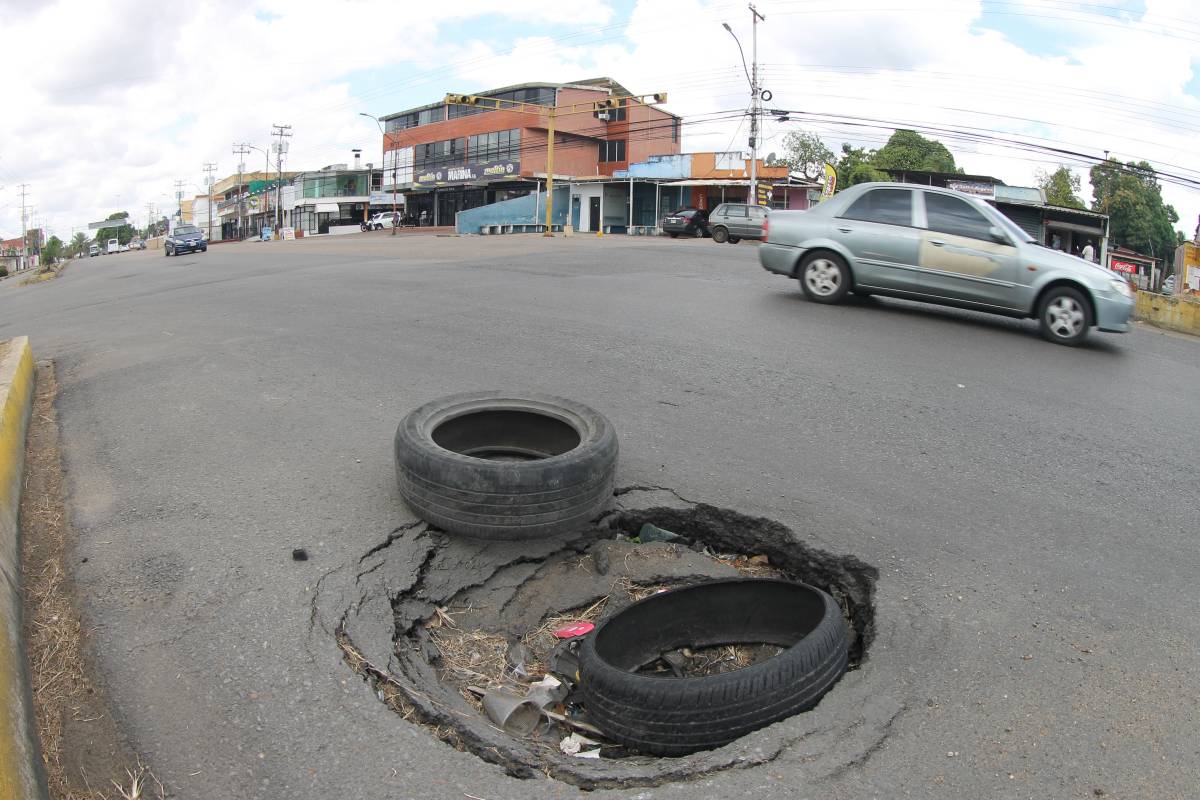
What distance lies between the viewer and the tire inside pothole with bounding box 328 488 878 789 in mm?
2842

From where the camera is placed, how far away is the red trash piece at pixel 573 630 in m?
3.79

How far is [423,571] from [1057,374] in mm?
6527

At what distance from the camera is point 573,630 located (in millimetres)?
3824

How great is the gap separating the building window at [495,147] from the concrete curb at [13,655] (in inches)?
2403

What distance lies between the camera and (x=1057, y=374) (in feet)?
25.9

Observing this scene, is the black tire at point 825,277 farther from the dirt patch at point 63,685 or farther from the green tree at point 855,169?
Answer: the green tree at point 855,169

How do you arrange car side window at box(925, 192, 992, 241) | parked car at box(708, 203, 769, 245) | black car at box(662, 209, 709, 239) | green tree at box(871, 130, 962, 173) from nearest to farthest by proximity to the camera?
car side window at box(925, 192, 992, 241) → parked car at box(708, 203, 769, 245) → black car at box(662, 209, 709, 239) → green tree at box(871, 130, 962, 173)

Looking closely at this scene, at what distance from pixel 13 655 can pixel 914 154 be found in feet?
261

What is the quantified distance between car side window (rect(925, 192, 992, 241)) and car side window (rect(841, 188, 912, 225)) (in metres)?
0.25

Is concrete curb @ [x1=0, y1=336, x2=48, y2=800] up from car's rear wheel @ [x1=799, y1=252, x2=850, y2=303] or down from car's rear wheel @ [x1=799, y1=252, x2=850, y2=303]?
down

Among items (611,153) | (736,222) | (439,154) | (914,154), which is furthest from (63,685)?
(914,154)

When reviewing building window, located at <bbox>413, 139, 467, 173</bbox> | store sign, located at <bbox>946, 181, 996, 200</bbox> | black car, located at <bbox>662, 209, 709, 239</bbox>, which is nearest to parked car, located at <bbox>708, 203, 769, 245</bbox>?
black car, located at <bbox>662, 209, 709, 239</bbox>

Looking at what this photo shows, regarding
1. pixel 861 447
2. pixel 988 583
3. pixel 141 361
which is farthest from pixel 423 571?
pixel 141 361

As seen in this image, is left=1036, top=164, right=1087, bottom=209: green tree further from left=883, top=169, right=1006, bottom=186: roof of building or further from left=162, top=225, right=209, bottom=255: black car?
left=162, top=225, right=209, bottom=255: black car
